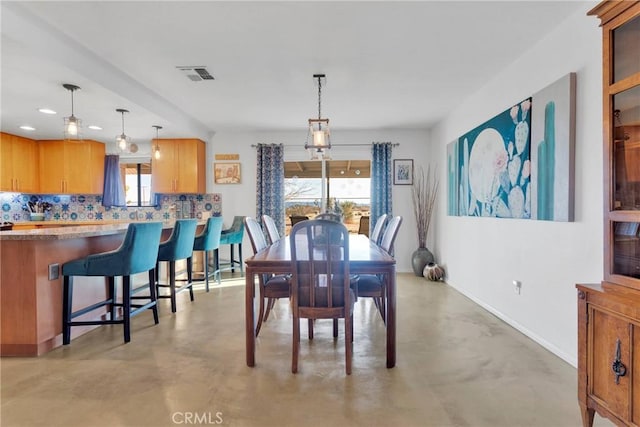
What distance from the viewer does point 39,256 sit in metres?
2.65

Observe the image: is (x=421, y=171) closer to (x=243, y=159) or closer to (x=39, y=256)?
(x=243, y=159)

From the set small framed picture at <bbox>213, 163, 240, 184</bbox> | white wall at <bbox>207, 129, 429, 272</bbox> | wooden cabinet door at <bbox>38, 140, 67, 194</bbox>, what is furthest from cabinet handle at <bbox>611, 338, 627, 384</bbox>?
wooden cabinet door at <bbox>38, 140, 67, 194</bbox>

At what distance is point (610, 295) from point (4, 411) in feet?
10.3

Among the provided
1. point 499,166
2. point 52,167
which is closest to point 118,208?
point 52,167

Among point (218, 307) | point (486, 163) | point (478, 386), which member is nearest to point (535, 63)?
point (486, 163)

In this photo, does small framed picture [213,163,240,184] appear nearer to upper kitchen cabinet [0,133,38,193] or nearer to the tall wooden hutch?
upper kitchen cabinet [0,133,38,193]

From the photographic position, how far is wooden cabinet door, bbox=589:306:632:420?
1485 mm

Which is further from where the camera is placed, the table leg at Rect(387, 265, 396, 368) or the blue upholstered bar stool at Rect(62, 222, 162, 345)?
the blue upholstered bar stool at Rect(62, 222, 162, 345)

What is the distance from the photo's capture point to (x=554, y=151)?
8.53ft

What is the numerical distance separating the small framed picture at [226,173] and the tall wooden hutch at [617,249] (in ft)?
17.3

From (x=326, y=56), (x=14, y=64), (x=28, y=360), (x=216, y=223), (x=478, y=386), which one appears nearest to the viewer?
(x=478, y=386)

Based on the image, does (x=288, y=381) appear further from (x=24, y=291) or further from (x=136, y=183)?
(x=136, y=183)

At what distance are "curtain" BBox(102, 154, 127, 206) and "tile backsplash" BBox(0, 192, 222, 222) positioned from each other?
0.58ft

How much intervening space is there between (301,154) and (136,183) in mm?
3094
